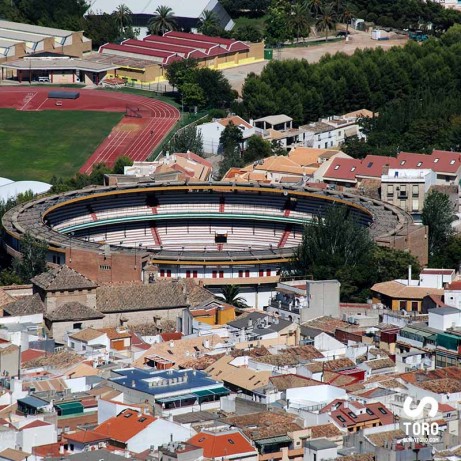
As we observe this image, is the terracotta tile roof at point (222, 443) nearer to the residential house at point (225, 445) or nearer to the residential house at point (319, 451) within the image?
the residential house at point (225, 445)

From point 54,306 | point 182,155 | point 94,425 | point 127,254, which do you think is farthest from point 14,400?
point 182,155

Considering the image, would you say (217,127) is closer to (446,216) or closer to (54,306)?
(446,216)

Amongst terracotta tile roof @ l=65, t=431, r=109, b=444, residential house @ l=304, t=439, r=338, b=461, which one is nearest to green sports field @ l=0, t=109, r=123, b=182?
terracotta tile roof @ l=65, t=431, r=109, b=444

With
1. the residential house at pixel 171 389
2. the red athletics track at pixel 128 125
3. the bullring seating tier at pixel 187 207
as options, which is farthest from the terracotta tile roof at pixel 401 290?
the red athletics track at pixel 128 125

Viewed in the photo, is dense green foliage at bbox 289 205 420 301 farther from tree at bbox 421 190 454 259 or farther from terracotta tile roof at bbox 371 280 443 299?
tree at bbox 421 190 454 259

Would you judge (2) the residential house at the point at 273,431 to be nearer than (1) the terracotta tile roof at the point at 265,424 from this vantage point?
Yes

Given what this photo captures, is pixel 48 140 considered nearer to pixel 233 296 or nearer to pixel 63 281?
pixel 233 296

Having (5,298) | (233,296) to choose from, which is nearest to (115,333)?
(5,298)
